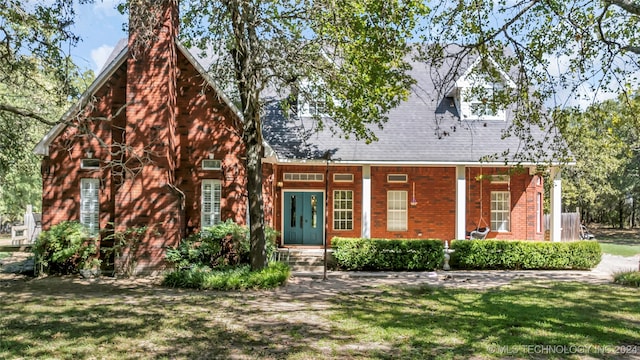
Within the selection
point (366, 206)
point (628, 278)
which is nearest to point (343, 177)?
point (366, 206)

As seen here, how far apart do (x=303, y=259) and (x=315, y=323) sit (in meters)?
7.68

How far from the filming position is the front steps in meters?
15.3

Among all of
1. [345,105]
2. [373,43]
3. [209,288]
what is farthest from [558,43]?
[209,288]

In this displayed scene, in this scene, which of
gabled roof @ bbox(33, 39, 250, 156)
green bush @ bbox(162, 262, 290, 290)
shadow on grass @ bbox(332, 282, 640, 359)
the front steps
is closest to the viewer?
shadow on grass @ bbox(332, 282, 640, 359)

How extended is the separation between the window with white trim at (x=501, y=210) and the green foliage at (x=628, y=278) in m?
5.58

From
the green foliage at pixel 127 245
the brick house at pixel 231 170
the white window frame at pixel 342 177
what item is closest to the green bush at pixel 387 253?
the brick house at pixel 231 170

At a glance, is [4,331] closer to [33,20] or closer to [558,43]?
[33,20]

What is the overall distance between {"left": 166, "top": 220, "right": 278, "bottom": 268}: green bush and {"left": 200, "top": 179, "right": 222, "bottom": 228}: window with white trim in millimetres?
778

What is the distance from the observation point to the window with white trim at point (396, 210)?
60.5 ft

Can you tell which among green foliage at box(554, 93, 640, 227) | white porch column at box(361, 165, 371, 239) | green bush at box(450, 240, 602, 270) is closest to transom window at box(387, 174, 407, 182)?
white porch column at box(361, 165, 371, 239)

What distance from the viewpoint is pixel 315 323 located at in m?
8.00

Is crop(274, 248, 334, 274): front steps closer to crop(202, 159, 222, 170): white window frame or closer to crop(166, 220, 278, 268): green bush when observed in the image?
crop(166, 220, 278, 268): green bush

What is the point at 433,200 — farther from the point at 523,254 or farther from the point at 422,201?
the point at 523,254

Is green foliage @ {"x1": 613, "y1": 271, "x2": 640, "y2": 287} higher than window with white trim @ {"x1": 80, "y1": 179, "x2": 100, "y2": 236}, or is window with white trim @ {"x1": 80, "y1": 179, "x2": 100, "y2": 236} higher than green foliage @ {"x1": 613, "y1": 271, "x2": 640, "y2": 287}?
window with white trim @ {"x1": 80, "y1": 179, "x2": 100, "y2": 236}
